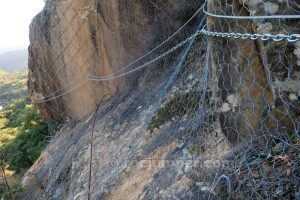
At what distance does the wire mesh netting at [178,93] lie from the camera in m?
2.27

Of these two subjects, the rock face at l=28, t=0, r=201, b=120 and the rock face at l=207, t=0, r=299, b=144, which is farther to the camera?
the rock face at l=28, t=0, r=201, b=120

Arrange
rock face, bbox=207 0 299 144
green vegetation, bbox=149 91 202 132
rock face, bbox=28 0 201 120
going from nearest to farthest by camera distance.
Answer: rock face, bbox=207 0 299 144 → green vegetation, bbox=149 91 202 132 → rock face, bbox=28 0 201 120

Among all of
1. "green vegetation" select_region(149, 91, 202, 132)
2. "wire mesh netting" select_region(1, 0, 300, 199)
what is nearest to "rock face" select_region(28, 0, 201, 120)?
"wire mesh netting" select_region(1, 0, 300, 199)

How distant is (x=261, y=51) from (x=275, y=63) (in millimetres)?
138

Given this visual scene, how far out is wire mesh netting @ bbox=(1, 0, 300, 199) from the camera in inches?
89.2

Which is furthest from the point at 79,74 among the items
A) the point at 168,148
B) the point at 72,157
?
the point at 168,148

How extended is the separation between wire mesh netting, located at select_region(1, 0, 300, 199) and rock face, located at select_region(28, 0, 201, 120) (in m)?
0.02

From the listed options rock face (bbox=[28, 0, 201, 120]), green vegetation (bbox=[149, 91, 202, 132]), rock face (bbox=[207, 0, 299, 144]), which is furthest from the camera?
rock face (bbox=[28, 0, 201, 120])

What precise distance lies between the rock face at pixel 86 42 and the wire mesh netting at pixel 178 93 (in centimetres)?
2

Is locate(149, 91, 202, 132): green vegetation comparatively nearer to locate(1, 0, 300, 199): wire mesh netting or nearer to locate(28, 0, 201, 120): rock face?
locate(1, 0, 300, 199): wire mesh netting

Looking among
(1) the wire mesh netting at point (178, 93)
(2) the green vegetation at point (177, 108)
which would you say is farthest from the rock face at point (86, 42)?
(2) the green vegetation at point (177, 108)

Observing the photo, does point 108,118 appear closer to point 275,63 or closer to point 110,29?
point 110,29

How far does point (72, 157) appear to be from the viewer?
598 cm

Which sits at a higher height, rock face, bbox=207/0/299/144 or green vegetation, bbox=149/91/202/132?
rock face, bbox=207/0/299/144
